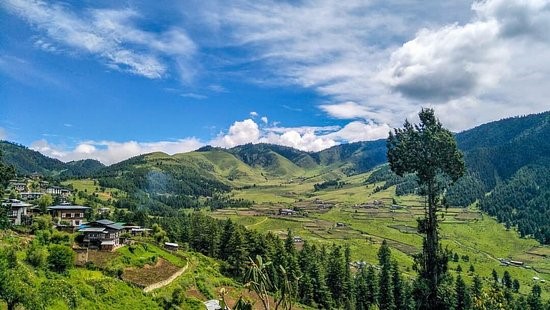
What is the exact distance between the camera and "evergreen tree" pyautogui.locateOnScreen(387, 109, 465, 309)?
3256 cm

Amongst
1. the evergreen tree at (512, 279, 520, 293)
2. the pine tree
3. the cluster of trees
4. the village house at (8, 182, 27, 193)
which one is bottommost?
the evergreen tree at (512, 279, 520, 293)

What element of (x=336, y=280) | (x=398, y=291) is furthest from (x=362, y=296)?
(x=398, y=291)

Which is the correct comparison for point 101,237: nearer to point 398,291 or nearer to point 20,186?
point 398,291

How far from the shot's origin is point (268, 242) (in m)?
89.7

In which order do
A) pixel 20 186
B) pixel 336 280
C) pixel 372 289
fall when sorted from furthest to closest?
1. pixel 20 186
2. pixel 372 289
3. pixel 336 280

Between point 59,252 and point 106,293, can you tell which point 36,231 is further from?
point 106,293

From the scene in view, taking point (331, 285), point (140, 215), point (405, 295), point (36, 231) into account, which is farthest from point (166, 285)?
point (140, 215)

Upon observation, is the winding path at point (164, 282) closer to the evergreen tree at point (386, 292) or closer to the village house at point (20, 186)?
the evergreen tree at point (386, 292)

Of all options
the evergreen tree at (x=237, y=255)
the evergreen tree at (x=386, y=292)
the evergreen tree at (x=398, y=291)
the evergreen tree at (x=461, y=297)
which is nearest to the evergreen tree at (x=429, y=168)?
the evergreen tree at (x=237, y=255)

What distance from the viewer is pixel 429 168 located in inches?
1329

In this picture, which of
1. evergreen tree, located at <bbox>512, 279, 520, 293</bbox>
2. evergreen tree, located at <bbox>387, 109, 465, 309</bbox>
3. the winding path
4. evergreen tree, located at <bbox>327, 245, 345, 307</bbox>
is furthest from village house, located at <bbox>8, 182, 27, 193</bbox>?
evergreen tree, located at <bbox>512, 279, 520, 293</bbox>

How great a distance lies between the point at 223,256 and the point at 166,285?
3890 centimetres

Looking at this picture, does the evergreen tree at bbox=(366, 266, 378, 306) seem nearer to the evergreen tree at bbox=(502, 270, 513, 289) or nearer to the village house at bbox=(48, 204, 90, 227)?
the village house at bbox=(48, 204, 90, 227)

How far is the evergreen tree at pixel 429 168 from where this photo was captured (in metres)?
32.6
